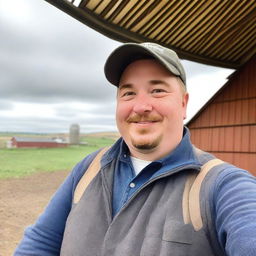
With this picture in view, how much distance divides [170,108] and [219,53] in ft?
21.1

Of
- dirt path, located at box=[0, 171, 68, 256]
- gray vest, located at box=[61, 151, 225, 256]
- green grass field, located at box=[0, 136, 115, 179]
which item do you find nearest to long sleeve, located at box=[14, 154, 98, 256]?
gray vest, located at box=[61, 151, 225, 256]

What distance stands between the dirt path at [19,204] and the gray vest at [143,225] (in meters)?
5.25

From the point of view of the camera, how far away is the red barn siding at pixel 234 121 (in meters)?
7.21

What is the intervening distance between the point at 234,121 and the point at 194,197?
6.95 meters

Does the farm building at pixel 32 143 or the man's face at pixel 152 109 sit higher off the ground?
the man's face at pixel 152 109

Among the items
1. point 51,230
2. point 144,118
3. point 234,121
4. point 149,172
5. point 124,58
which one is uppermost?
point 234,121

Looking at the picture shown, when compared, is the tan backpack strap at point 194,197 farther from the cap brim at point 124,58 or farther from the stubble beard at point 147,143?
the cap brim at point 124,58

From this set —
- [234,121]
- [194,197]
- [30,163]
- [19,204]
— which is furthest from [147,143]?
[30,163]

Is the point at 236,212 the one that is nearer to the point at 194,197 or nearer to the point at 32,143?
the point at 194,197

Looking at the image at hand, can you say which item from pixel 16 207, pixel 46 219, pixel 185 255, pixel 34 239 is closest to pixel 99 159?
pixel 46 219

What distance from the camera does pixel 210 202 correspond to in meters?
1.11

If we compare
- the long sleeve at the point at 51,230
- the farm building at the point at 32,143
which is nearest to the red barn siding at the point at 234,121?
the long sleeve at the point at 51,230

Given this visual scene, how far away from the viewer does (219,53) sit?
7180 mm

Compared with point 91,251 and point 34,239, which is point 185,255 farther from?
point 34,239
